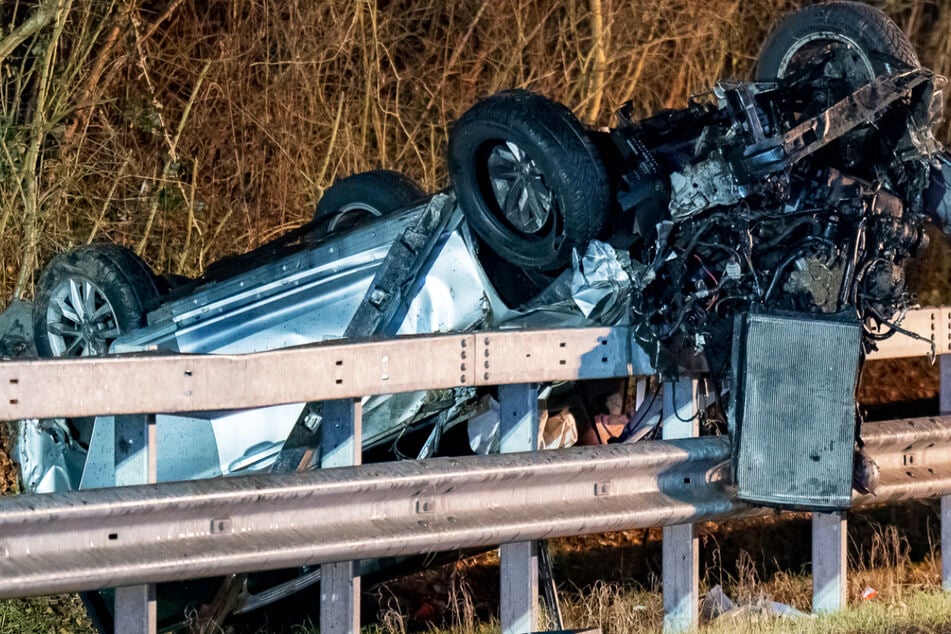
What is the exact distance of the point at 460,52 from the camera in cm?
1038

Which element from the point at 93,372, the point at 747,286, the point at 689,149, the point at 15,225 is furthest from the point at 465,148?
the point at 15,225

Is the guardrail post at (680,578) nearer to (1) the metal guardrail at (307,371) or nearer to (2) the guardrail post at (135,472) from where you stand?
(1) the metal guardrail at (307,371)

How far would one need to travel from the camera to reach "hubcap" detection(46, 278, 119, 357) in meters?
6.68

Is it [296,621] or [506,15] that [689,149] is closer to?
[296,621]

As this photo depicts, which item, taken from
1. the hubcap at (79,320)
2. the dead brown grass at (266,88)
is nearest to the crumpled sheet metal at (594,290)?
the hubcap at (79,320)

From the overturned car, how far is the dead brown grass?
3332 millimetres

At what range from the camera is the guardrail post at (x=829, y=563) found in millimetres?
5398

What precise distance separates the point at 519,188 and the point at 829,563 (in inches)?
69.4

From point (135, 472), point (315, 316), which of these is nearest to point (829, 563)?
point (315, 316)

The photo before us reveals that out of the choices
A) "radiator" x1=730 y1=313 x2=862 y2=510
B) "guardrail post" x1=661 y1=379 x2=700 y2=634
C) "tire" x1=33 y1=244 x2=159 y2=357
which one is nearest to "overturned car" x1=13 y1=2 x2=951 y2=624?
"radiator" x1=730 y1=313 x2=862 y2=510

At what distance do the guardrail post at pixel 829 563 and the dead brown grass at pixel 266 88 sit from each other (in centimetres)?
496

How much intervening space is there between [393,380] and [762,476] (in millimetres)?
1252

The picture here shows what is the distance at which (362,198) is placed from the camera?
7102 mm

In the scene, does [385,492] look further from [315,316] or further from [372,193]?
[372,193]
